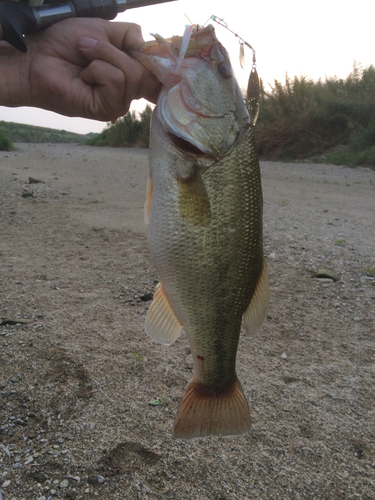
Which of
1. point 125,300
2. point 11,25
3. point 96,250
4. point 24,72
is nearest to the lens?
point 11,25

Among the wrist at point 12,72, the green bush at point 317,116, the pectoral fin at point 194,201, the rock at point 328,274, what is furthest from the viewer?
the green bush at point 317,116

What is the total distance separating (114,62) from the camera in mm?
1752

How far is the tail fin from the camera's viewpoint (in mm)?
1743

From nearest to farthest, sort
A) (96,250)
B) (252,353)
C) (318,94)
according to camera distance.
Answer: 1. (252,353)
2. (96,250)
3. (318,94)

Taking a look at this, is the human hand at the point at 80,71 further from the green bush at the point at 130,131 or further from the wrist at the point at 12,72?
the green bush at the point at 130,131

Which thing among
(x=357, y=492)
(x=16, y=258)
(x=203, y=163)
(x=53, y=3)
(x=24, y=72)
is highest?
(x=53, y=3)

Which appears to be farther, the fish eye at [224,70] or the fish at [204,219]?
the fish eye at [224,70]

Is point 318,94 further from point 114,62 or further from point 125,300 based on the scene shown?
point 114,62

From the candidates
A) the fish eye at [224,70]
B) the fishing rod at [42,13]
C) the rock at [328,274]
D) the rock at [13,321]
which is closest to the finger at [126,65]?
the fishing rod at [42,13]

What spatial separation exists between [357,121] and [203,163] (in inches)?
664

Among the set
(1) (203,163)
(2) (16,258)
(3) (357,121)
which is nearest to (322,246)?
(2) (16,258)

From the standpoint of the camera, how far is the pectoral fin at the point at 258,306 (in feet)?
5.90

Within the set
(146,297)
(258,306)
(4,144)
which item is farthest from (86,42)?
(4,144)

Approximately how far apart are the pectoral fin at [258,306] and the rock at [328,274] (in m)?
3.22
